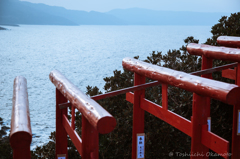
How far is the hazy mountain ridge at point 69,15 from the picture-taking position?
4092 inches

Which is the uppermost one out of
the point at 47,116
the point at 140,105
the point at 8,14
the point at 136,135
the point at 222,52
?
the point at 8,14

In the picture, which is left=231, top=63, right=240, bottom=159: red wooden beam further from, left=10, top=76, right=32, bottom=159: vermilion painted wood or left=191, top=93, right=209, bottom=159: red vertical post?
left=10, top=76, right=32, bottom=159: vermilion painted wood

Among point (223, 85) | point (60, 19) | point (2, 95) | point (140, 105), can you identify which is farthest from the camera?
point (60, 19)

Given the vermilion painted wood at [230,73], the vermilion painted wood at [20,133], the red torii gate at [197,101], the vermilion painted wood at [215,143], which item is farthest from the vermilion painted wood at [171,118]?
the vermilion painted wood at [20,133]

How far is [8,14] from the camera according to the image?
100375 millimetres

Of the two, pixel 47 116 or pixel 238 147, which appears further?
pixel 47 116

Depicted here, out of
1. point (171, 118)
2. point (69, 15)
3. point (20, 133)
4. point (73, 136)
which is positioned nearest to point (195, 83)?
point (171, 118)

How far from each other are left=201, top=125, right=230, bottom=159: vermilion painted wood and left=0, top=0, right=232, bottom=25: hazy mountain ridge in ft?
344

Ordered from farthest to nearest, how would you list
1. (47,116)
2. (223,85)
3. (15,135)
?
(47,116)
(223,85)
(15,135)

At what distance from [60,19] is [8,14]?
3180 cm

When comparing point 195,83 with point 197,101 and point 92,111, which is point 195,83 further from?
point 92,111

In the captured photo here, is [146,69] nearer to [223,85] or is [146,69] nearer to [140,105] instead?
[140,105]

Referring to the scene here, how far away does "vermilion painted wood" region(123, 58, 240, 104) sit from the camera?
1705 millimetres

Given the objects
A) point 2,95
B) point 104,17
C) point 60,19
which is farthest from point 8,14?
point 2,95
